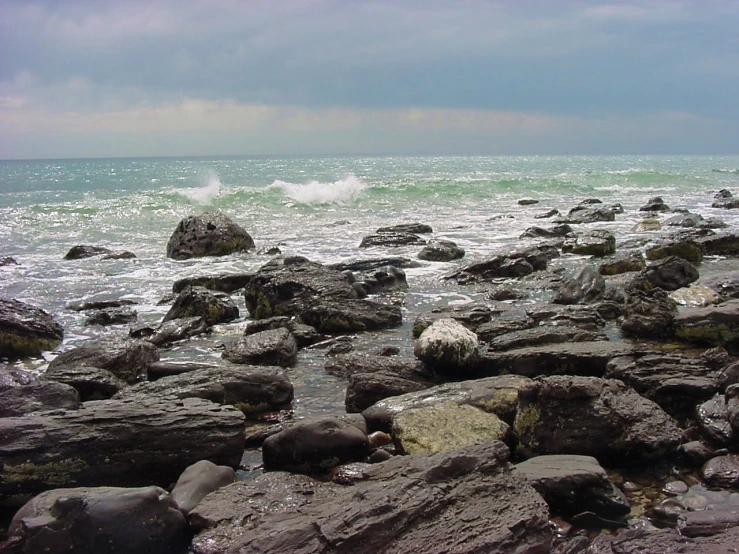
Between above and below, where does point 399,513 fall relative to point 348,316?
above

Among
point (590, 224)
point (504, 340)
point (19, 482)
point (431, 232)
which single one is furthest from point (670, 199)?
point (19, 482)

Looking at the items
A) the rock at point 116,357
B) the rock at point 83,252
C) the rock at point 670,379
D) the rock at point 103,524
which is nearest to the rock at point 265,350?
the rock at point 116,357

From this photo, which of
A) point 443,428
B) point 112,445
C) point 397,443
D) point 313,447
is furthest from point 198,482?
point 443,428

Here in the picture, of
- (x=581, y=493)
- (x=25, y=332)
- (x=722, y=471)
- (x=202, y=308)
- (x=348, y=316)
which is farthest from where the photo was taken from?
(x=202, y=308)

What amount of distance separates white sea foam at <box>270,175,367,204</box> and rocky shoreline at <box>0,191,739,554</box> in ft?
85.8

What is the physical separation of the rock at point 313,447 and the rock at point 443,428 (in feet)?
1.24

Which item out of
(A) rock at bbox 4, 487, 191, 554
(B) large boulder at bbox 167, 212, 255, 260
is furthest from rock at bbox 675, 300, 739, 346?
(B) large boulder at bbox 167, 212, 255, 260

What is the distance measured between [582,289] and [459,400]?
560cm

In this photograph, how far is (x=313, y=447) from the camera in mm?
5113

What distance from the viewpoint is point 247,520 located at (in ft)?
13.4

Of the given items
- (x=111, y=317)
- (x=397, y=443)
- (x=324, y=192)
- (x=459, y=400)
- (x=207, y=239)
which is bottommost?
(x=111, y=317)

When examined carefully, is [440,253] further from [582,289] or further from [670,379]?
[670,379]

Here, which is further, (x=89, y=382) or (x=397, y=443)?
(x=89, y=382)

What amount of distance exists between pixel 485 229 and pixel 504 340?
15.2m
